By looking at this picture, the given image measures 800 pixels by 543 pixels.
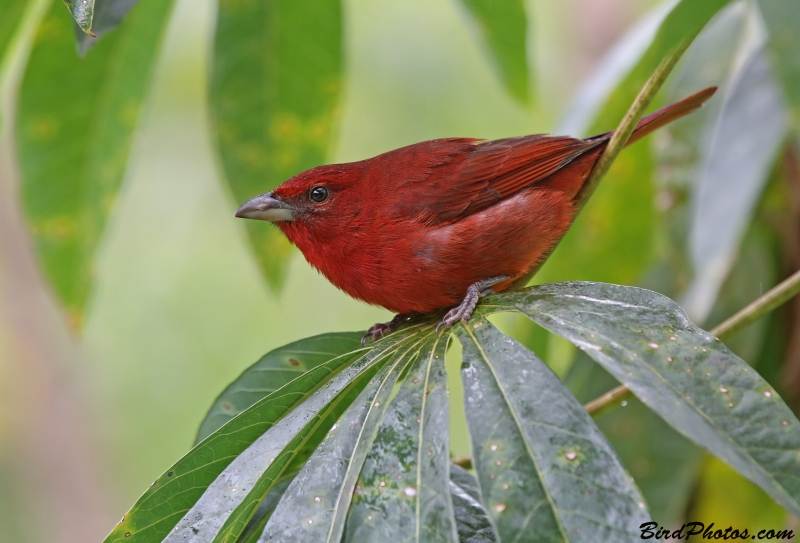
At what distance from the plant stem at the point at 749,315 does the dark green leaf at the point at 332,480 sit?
0.74 metres

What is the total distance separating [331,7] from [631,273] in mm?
1911

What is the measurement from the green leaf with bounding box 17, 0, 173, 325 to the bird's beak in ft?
1.81

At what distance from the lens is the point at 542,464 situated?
1.45m

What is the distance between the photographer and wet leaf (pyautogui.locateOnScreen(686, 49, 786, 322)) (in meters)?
3.04

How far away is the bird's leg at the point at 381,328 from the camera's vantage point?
8.27ft

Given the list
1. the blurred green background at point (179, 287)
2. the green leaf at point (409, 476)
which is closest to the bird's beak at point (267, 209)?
the green leaf at point (409, 476)

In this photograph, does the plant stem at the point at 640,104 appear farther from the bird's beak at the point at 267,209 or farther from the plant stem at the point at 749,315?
the bird's beak at the point at 267,209

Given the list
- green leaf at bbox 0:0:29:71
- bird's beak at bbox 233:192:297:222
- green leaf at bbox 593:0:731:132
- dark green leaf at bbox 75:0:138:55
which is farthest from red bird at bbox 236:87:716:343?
dark green leaf at bbox 75:0:138:55

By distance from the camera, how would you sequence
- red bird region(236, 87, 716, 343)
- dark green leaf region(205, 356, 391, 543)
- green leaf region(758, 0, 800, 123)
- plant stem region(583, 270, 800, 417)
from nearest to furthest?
dark green leaf region(205, 356, 391, 543) < plant stem region(583, 270, 800, 417) < green leaf region(758, 0, 800, 123) < red bird region(236, 87, 716, 343)

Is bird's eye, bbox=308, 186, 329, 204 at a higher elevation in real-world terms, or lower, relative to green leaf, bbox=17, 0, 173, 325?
lower

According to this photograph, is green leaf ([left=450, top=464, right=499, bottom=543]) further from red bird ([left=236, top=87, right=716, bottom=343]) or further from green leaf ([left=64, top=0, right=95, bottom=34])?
green leaf ([left=64, top=0, right=95, bottom=34])

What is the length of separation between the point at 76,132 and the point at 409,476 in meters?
2.34

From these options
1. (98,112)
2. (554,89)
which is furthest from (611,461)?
(554,89)

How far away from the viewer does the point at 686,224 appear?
3.79 metres
